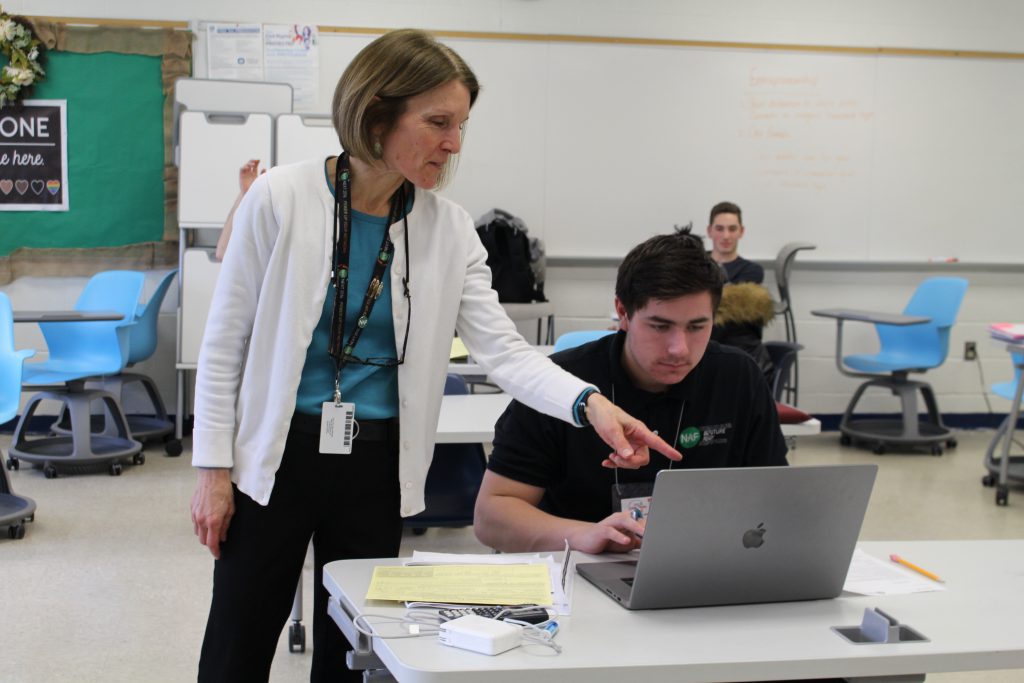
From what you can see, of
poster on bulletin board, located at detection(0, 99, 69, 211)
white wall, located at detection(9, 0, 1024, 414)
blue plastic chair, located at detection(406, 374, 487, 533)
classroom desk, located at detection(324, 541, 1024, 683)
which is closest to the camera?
classroom desk, located at detection(324, 541, 1024, 683)

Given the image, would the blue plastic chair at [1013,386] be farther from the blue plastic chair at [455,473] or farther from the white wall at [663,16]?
the blue plastic chair at [455,473]

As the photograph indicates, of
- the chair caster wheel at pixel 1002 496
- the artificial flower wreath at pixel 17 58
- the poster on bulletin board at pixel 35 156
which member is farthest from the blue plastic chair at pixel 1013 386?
the artificial flower wreath at pixel 17 58

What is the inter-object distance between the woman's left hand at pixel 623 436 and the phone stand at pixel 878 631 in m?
0.34

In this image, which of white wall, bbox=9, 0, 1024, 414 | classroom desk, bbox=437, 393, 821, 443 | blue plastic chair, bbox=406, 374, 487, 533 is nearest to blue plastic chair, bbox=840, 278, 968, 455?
white wall, bbox=9, 0, 1024, 414

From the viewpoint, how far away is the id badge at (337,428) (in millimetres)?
1672

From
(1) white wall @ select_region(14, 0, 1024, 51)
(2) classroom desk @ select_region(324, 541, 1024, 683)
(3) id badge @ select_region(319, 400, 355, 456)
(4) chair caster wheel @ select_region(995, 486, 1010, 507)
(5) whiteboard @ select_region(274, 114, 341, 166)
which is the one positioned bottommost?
(4) chair caster wheel @ select_region(995, 486, 1010, 507)

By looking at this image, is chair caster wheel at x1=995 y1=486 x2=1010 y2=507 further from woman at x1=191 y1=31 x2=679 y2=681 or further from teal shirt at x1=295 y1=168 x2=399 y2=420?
teal shirt at x1=295 y1=168 x2=399 y2=420

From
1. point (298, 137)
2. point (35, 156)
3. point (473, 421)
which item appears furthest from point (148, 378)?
point (473, 421)

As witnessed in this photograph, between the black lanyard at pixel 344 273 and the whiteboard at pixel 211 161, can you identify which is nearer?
the black lanyard at pixel 344 273

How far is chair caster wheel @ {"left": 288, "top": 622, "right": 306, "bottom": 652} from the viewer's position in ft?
9.95

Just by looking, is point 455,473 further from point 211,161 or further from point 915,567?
point 211,161

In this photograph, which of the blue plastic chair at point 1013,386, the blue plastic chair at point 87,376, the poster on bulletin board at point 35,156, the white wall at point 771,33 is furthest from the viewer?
the white wall at point 771,33

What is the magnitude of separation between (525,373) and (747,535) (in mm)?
495

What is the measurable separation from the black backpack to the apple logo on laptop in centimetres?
451
